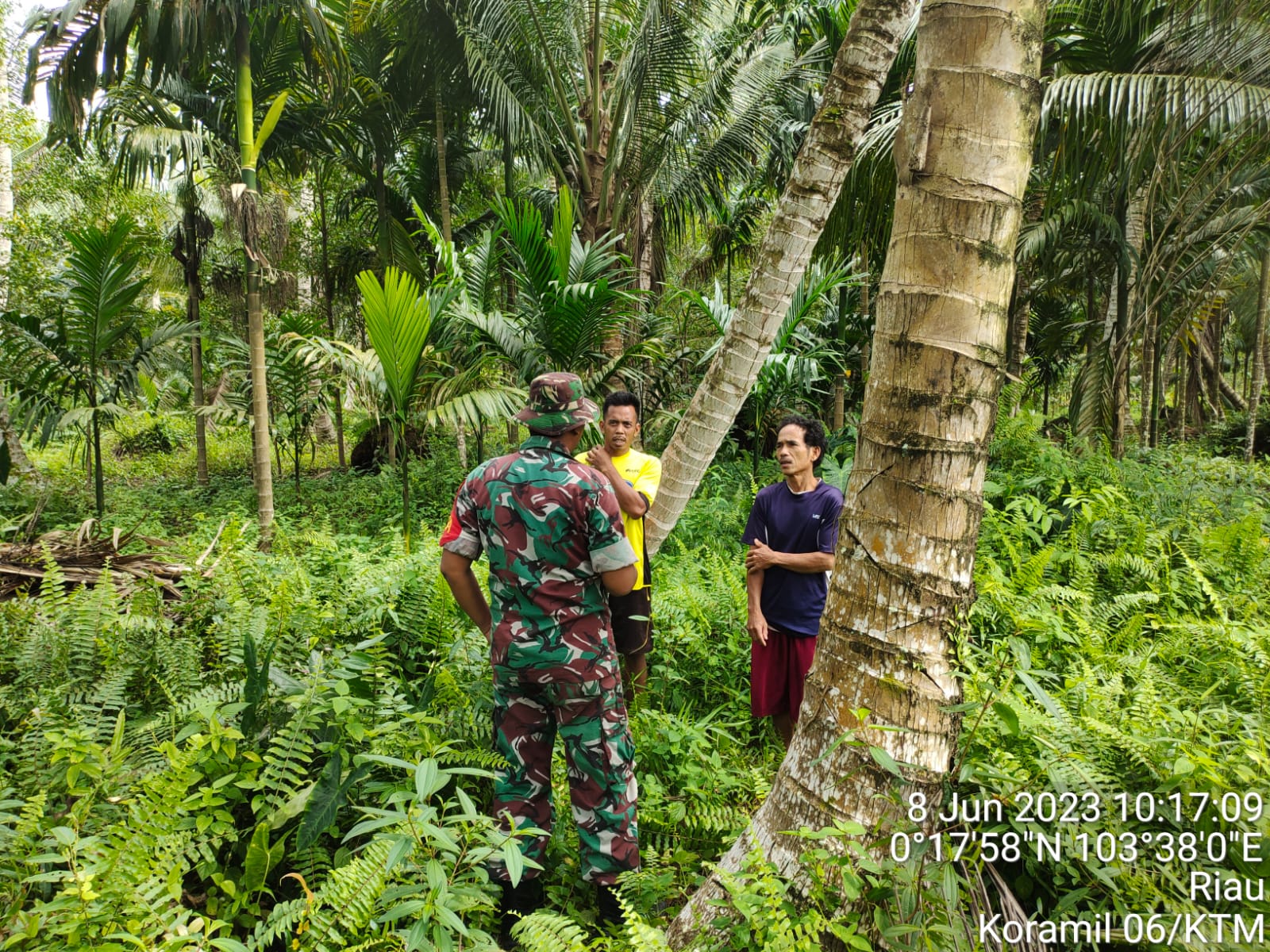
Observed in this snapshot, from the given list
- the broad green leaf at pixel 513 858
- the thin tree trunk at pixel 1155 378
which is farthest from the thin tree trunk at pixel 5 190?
the thin tree trunk at pixel 1155 378

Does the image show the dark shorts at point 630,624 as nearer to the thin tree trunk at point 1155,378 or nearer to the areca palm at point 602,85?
the areca palm at point 602,85

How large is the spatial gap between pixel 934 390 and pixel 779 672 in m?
1.86

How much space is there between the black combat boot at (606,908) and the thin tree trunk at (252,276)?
16.9ft

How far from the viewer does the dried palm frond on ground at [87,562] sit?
4.29 m

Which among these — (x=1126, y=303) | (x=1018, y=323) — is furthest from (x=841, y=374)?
(x=1126, y=303)

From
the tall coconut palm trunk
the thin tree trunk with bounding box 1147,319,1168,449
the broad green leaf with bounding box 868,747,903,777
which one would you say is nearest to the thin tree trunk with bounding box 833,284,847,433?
the thin tree trunk with bounding box 1147,319,1168,449

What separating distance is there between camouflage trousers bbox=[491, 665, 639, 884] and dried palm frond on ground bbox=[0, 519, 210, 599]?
116 inches

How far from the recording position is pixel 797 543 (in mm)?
3174

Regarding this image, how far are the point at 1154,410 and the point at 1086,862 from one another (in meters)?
12.9

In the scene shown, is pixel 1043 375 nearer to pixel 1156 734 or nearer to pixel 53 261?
pixel 1156 734

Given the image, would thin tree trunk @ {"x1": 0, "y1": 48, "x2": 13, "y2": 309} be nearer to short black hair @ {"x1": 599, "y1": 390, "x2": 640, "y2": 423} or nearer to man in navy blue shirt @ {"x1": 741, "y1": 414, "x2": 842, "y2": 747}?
short black hair @ {"x1": 599, "y1": 390, "x2": 640, "y2": 423}

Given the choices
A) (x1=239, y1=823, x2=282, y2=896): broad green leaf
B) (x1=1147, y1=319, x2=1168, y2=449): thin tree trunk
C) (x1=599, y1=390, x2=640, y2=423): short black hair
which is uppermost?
(x1=1147, y1=319, x2=1168, y2=449): thin tree trunk

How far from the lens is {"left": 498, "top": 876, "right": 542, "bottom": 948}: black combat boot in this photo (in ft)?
7.58

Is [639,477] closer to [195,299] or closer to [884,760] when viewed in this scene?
[884,760]
